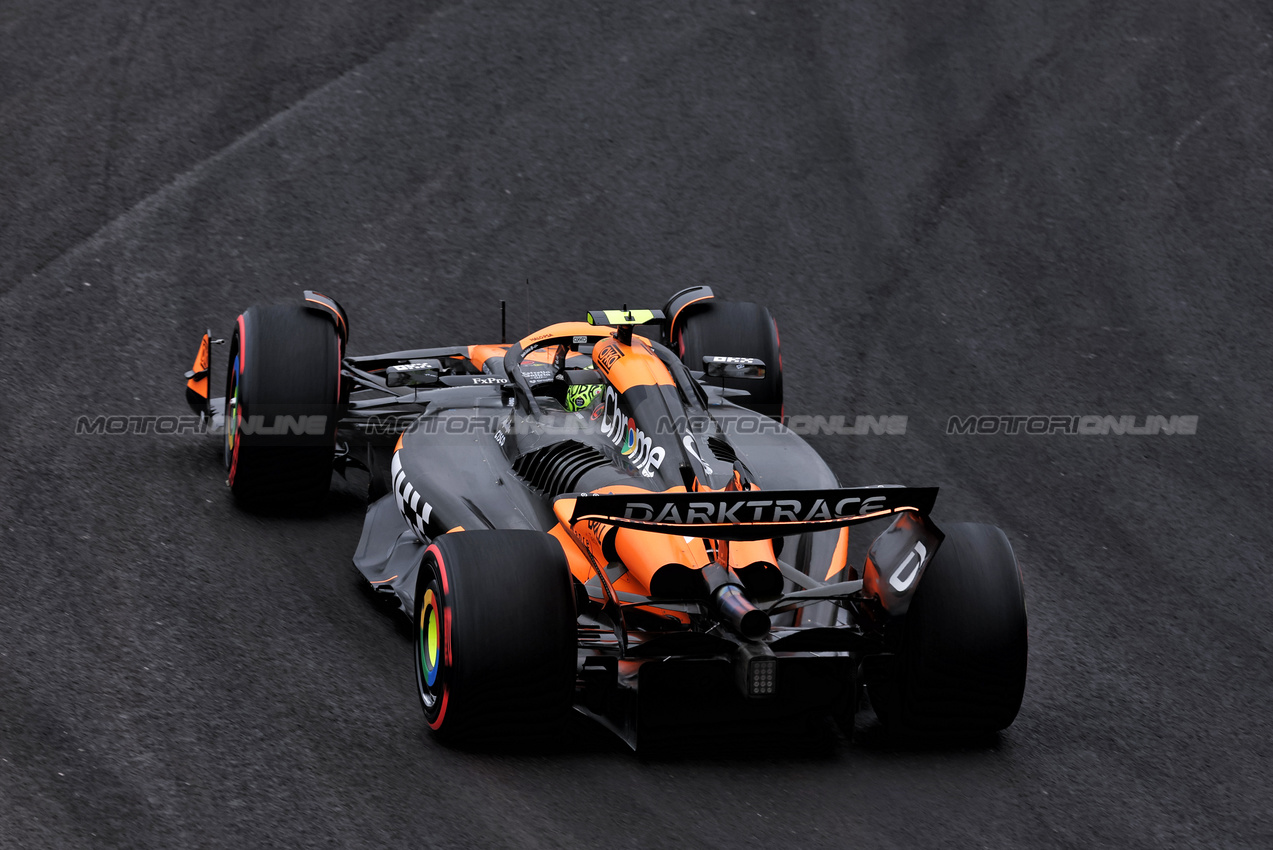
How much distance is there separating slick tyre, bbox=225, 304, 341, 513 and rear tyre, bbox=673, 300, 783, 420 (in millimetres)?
2282

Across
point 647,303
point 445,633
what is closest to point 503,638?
point 445,633

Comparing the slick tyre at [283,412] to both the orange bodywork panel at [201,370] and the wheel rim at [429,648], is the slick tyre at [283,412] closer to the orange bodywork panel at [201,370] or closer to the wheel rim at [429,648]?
the orange bodywork panel at [201,370]

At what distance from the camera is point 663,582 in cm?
625

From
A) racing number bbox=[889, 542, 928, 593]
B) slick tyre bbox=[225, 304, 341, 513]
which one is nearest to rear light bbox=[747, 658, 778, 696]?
racing number bbox=[889, 542, 928, 593]

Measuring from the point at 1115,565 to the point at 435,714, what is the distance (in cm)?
461

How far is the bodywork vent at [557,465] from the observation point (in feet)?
23.5

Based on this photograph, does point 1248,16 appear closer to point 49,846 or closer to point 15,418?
Answer: point 15,418

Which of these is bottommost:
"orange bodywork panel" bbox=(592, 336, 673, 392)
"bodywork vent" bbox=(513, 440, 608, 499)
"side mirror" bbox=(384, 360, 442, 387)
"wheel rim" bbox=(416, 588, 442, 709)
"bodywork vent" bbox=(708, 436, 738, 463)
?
"wheel rim" bbox=(416, 588, 442, 709)

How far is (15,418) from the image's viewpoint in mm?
9562

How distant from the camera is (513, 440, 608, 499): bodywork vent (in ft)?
23.5

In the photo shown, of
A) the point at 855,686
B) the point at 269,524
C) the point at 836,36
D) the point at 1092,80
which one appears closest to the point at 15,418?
the point at 269,524

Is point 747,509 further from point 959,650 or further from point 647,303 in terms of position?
point 647,303

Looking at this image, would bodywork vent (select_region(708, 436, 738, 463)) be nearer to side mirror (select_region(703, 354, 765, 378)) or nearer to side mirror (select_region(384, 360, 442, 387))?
side mirror (select_region(703, 354, 765, 378))

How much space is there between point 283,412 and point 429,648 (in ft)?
8.79
